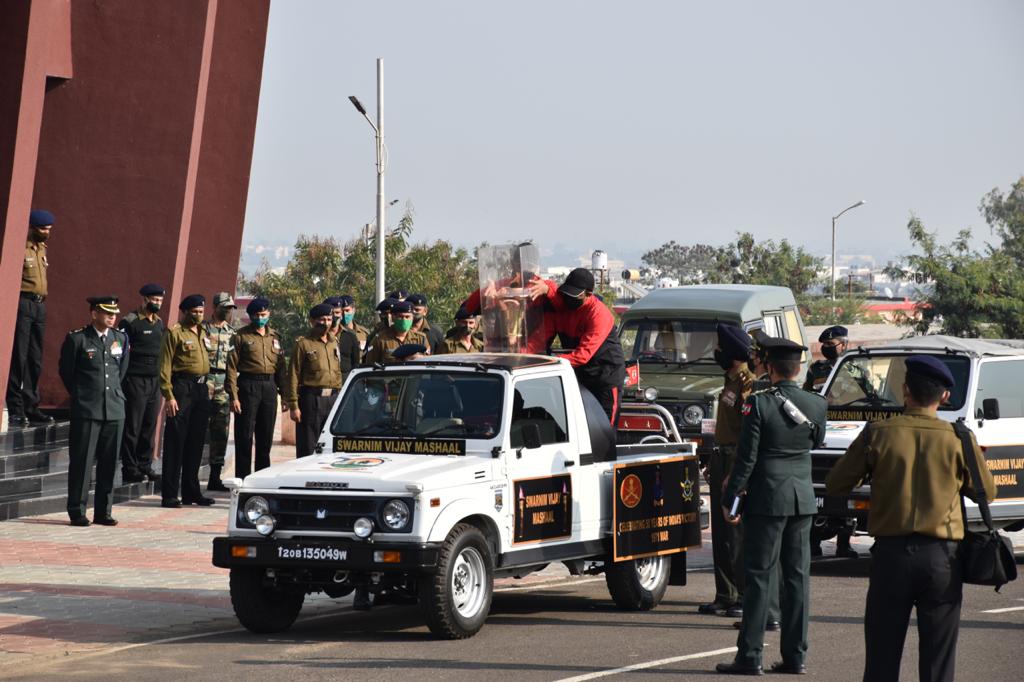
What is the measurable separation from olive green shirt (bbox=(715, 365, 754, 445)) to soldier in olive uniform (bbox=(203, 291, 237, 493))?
298 inches

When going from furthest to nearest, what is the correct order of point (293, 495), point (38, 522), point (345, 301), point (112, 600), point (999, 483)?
point (345, 301)
point (38, 522)
point (999, 483)
point (112, 600)
point (293, 495)

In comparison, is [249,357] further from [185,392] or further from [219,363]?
[185,392]

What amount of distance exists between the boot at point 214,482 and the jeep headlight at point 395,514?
30.7ft

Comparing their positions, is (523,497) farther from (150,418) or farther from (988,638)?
(150,418)

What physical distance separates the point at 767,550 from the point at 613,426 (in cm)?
295

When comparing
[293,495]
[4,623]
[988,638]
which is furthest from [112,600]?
[988,638]

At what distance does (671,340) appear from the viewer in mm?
22609

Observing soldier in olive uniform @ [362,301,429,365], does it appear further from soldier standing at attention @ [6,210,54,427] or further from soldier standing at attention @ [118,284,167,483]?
soldier standing at attention @ [6,210,54,427]

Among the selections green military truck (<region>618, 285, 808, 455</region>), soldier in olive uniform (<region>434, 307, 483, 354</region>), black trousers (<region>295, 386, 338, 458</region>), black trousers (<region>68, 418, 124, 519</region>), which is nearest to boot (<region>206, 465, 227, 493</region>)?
black trousers (<region>295, 386, 338, 458</region>)

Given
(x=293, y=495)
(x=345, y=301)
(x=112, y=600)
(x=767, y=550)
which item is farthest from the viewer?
(x=345, y=301)

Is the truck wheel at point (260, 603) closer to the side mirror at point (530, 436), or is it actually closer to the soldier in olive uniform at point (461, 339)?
the side mirror at point (530, 436)

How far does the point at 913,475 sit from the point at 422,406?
4547mm

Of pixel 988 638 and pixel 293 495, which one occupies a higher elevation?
pixel 293 495

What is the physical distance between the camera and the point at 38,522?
648 inches
